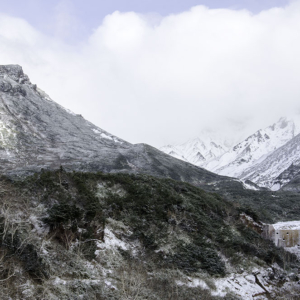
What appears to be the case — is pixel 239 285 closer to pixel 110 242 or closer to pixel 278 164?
pixel 110 242

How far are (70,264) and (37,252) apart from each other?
Result: 1.55 meters

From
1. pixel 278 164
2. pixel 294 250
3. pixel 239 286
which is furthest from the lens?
pixel 278 164

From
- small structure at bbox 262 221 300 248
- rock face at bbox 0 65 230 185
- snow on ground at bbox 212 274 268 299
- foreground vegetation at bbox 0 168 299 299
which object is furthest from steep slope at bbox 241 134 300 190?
snow on ground at bbox 212 274 268 299

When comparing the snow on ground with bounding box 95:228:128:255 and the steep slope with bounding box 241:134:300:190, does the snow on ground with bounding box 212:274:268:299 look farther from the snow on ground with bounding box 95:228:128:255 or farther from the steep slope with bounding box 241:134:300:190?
the steep slope with bounding box 241:134:300:190

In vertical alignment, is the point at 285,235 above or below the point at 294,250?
above

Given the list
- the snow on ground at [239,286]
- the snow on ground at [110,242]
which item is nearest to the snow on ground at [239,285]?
the snow on ground at [239,286]

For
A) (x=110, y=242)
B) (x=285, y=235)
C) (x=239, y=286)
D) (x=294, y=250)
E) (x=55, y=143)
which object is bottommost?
(x=239, y=286)

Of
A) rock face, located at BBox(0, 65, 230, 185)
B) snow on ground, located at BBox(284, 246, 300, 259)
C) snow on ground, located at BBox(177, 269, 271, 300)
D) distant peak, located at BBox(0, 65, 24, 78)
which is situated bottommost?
snow on ground, located at BBox(177, 269, 271, 300)

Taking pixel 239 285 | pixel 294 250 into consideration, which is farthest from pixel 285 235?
pixel 239 285

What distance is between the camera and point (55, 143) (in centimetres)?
7331

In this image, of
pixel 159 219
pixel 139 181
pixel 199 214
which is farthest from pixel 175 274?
pixel 139 181

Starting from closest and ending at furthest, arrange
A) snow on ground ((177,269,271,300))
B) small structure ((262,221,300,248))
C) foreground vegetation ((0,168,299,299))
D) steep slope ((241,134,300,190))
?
foreground vegetation ((0,168,299,299)), snow on ground ((177,269,271,300)), small structure ((262,221,300,248)), steep slope ((241,134,300,190))

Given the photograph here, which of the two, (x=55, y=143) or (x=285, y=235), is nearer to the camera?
(x=285, y=235)

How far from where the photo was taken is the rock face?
59438 mm
